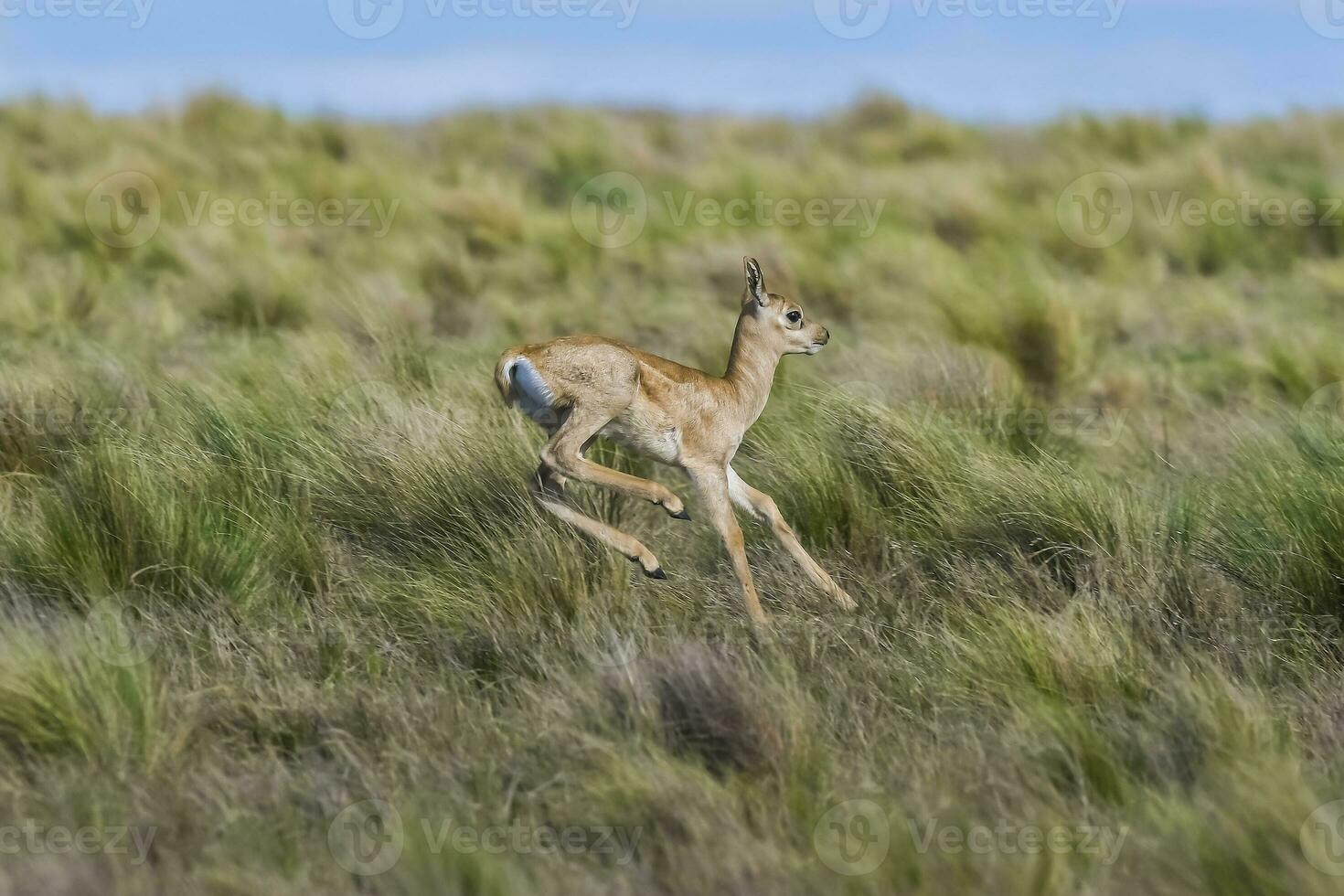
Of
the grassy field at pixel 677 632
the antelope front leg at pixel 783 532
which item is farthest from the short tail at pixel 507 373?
the antelope front leg at pixel 783 532

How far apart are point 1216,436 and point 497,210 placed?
381 inches

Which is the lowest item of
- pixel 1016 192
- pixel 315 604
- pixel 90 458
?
pixel 315 604

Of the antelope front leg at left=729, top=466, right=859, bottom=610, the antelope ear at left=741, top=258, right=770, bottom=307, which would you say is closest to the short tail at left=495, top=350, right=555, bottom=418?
the antelope front leg at left=729, top=466, right=859, bottom=610

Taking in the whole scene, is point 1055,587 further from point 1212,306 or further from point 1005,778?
point 1212,306

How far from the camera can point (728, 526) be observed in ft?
20.1

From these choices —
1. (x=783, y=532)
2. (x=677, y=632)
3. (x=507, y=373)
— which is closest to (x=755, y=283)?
(x=783, y=532)

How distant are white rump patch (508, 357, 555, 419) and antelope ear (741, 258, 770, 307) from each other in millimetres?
1041

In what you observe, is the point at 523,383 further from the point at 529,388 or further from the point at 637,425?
the point at 637,425

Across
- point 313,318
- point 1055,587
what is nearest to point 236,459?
point 1055,587

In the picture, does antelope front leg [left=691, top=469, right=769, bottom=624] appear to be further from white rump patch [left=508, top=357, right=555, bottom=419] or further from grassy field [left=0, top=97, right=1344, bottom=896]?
white rump patch [left=508, top=357, right=555, bottom=419]

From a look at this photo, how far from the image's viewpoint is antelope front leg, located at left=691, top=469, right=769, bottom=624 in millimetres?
5891

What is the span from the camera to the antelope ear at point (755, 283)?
6.49 m

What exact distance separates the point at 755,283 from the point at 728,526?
114 cm

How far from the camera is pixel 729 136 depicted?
25062mm
